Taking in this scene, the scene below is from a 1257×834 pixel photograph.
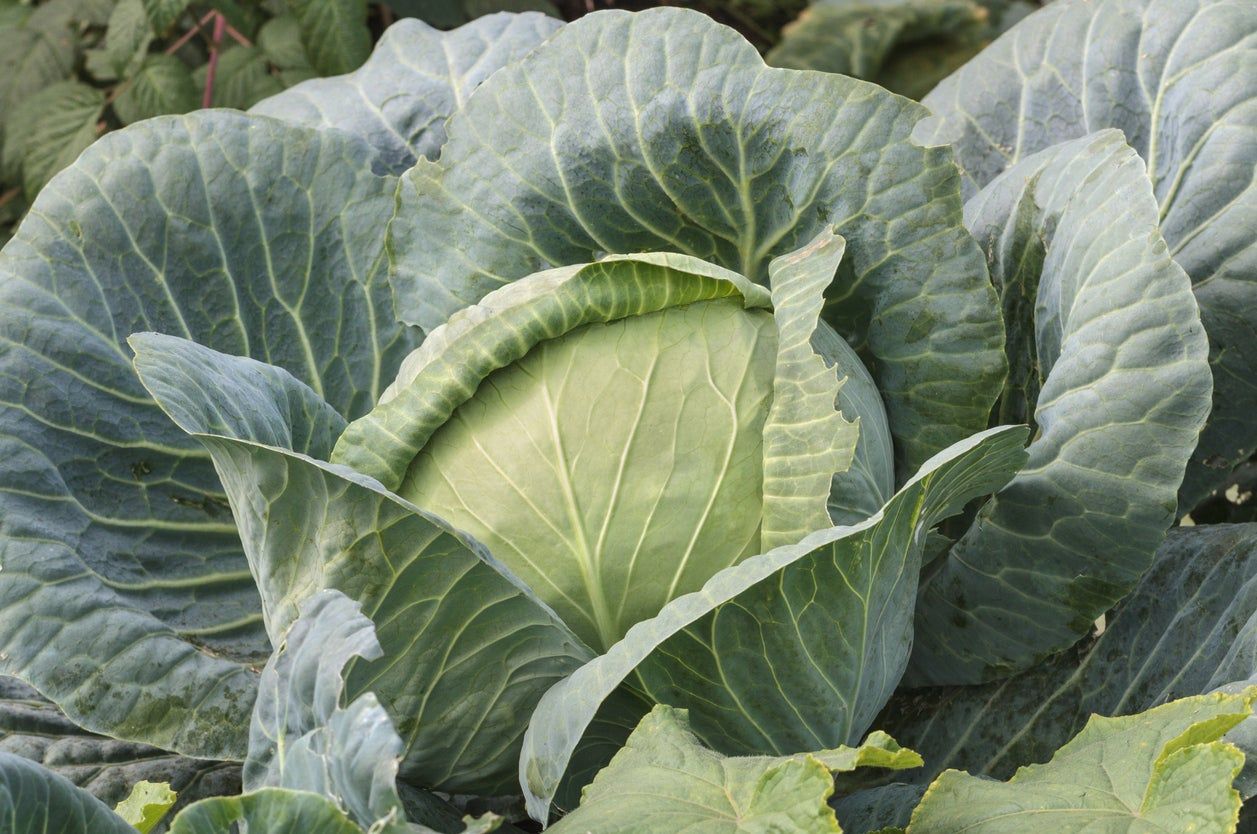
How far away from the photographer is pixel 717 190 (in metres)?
1.38

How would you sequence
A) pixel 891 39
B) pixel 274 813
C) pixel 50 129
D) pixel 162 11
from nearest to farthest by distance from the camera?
pixel 274 813 < pixel 162 11 < pixel 50 129 < pixel 891 39

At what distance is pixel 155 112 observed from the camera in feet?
9.95

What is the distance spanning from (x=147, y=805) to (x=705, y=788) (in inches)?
18.6

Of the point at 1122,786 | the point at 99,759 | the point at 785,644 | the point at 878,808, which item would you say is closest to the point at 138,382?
the point at 99,759

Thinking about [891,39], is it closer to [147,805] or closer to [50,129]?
[50,129]

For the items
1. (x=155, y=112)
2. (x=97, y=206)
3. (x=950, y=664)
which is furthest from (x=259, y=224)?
(x=155, y=112)

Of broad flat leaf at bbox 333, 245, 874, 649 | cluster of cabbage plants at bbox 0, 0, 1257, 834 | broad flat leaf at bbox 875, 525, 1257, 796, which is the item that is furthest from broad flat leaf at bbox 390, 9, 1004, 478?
broad flat leaf at bbox 875, 525, 1257, 796

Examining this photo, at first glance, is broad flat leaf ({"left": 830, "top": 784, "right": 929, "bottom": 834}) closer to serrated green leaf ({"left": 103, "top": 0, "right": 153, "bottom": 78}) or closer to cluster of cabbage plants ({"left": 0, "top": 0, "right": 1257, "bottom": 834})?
cluster of cabbage plants ({"left": 0, "top": 0, "right": 1257, "bottom": 834})

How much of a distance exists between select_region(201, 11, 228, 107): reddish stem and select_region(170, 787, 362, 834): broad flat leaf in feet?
8.59

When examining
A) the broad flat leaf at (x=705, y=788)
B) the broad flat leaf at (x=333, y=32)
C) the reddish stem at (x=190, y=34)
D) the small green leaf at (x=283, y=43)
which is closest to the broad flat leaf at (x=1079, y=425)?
the broad flat leaf at (x=705, y=788)

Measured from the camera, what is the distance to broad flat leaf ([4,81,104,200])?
10.0 ft

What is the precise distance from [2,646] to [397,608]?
419 mm

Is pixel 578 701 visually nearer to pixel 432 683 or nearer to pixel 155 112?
pixel 432 683

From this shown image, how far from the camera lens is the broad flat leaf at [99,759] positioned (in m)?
1.39
